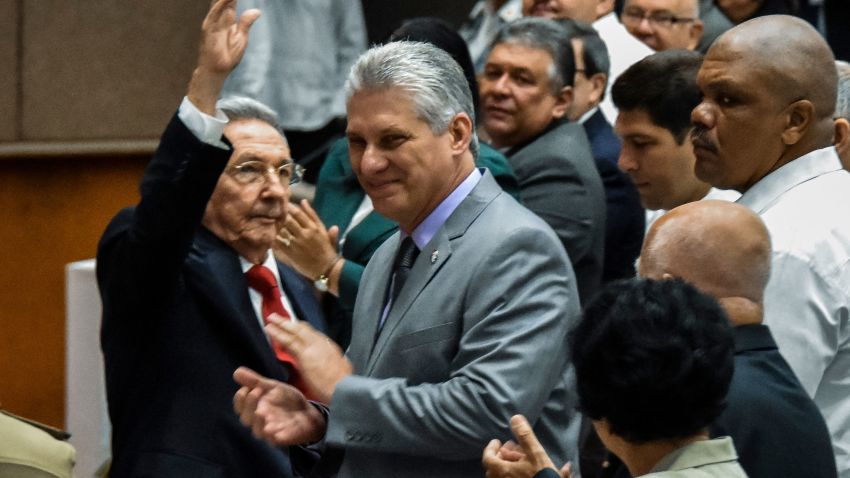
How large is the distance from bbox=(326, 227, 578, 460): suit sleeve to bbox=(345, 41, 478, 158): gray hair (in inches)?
11.8

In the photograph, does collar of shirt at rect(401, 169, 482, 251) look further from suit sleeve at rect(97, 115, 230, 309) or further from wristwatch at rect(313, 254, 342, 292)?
wristwatch at rect(313, 254, 342, 292)

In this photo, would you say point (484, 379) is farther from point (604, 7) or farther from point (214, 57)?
point (604, 7)

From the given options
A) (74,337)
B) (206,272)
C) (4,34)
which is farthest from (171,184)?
(4,34)

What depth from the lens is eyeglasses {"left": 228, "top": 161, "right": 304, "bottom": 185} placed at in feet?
12.0

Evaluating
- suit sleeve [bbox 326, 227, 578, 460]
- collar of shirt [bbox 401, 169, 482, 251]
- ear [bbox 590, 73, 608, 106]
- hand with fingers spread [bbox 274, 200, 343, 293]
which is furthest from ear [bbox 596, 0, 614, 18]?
suit sleeve [bbox 326, 227, 578, 460]

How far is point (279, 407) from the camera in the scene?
2.96 metres

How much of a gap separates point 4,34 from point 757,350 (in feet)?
12.1

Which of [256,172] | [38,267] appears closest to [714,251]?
[256,172]

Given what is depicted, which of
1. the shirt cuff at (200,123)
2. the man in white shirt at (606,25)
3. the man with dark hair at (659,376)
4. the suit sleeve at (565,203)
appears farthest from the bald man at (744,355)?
the man in white shirt at (606,25)

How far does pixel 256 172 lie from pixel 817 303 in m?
1.46

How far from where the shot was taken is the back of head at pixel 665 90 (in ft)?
13.2

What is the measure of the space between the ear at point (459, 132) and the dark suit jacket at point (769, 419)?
76 centimetres

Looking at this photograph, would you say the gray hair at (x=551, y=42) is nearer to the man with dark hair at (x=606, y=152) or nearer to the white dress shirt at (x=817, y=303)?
the man with dark hair at (x=606, y=152)

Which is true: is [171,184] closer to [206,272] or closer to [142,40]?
[206,272]
